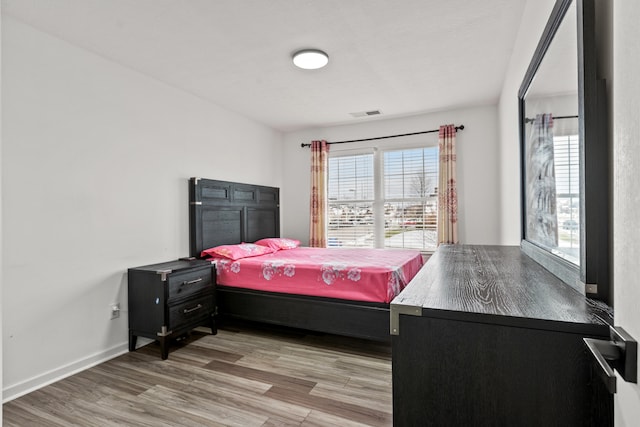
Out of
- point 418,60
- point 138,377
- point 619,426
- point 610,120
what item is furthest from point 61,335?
point 418,60

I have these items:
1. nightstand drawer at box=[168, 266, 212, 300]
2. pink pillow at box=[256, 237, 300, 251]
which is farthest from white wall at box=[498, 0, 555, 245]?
nightstand drawer at box=[168, 266, 212, 300]

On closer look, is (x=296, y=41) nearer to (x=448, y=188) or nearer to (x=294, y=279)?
(x=294, y=279)

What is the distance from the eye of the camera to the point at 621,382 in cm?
64

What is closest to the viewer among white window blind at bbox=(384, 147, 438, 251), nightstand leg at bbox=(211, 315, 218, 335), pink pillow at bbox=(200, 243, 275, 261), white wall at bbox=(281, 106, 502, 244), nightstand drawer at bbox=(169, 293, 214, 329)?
nightstand drawer at bbox=(169, 293, 214, 329)

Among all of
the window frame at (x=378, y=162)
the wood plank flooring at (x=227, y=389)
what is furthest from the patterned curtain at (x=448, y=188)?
the wood plank flooring at (x=227, y=389)

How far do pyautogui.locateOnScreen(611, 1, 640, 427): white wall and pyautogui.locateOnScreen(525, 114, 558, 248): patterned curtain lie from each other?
0.74m

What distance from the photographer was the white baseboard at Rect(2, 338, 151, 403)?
84.1 inches

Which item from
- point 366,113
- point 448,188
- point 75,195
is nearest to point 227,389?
point 75,195

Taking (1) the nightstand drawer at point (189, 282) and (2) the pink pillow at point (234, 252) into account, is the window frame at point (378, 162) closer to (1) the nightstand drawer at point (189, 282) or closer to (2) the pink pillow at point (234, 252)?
(2) the pink pillow at point (234, 252)

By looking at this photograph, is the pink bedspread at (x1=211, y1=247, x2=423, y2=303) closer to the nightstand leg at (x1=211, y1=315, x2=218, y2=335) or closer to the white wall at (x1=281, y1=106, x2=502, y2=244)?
the nightstand leg at (x1=211, y1=315, x2=218, y2=335)

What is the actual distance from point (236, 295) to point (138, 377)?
1049mm

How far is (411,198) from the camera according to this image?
4.61 m

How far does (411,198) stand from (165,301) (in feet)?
10.8

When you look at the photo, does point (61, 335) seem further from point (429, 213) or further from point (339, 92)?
point (429, 213)
